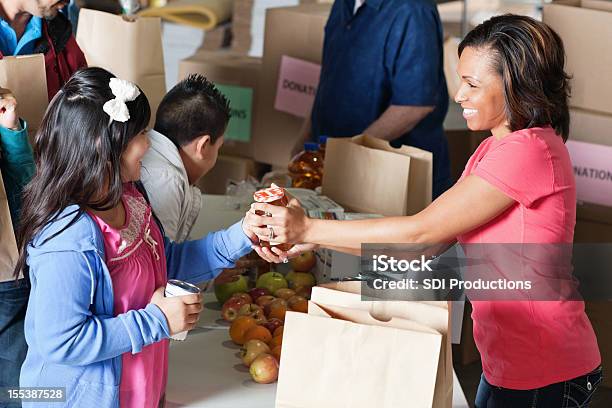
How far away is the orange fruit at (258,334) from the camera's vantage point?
7.18 ft

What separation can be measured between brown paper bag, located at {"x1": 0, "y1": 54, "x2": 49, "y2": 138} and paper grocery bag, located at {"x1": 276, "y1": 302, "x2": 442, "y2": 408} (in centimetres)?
92

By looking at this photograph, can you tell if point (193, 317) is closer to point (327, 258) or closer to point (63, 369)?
point (63, 369)

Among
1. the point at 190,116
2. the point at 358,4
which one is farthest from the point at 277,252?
the point at 358,4

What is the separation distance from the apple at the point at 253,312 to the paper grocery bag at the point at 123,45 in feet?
2.92

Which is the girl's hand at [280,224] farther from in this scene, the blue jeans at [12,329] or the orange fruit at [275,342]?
the blue jeans at [12,329]

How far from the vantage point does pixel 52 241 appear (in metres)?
1.68

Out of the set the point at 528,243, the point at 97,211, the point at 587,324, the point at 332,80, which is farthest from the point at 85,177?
the point at 332,80

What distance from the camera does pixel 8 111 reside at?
6.60 ft

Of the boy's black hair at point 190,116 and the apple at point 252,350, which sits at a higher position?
the boy's black hair at point 190,116

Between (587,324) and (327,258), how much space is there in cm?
78

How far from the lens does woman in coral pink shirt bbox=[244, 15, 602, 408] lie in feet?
5.87

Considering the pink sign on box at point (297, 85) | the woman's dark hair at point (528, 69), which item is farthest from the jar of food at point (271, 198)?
the pink sign on box at point (297, 85)

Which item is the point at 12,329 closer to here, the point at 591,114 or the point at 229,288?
the point at 229,288

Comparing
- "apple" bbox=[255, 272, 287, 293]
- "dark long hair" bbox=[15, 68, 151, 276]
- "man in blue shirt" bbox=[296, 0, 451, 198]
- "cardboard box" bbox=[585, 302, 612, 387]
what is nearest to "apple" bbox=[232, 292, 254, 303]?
"apple" bbox=[255, 272, 287, 293]
